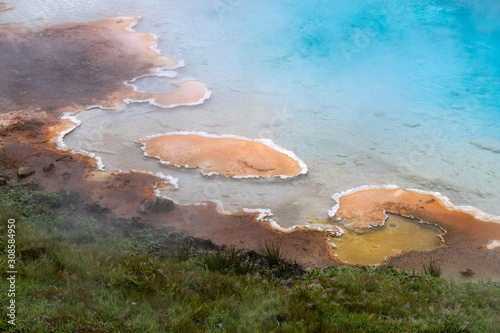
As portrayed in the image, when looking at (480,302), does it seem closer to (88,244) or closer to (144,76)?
(88,244)

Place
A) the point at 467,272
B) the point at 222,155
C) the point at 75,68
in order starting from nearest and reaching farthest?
the point at 467,272 < the point at 222,155 < the point at 75,68

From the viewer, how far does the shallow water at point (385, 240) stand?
577cm

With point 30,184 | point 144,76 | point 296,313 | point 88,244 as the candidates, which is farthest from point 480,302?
point 144,76

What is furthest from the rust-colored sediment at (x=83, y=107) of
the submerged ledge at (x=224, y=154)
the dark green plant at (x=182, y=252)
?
the submerged ledge at (x=224, y=154)

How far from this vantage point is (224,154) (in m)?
8.00

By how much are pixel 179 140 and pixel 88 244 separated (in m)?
4.01

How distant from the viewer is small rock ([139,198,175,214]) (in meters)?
6.14

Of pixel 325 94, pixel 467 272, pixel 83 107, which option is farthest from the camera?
pixel 325 94

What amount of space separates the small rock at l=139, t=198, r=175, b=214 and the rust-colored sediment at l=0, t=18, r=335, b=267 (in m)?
0.06

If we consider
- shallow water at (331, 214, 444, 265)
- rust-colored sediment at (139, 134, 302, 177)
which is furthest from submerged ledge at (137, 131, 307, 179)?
shallow water at (331, 214, 444, 265)

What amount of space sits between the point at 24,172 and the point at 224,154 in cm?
315

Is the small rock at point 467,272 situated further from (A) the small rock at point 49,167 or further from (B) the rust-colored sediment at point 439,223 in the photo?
(A) the small rock at point 49,167

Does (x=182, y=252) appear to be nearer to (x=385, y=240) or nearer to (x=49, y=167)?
(x=385, y=240)

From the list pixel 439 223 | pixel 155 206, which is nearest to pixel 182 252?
pixel 155 206
